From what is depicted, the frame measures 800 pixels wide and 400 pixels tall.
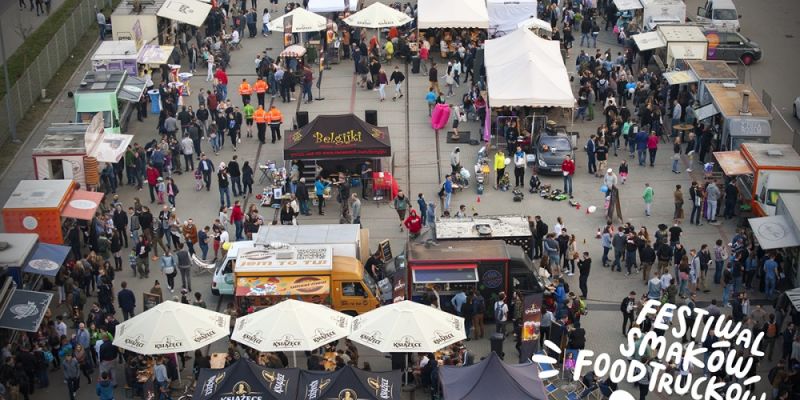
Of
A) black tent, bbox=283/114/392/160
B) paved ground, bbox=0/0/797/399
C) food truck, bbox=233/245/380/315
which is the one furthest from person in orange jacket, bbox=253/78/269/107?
food truck, bbox=233/245/380/315

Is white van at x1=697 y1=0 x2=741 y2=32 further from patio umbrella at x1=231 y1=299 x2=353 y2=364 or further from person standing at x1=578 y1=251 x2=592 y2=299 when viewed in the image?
patio umbrella at x1=231 y1=299 x2=353 y2=364

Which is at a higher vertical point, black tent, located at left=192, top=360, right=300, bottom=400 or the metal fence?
the metal fence

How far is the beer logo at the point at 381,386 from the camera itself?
27156mm

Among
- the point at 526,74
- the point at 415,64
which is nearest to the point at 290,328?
the point at 526,74

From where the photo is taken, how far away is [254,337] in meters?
29.5

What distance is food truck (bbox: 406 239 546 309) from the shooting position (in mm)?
32188

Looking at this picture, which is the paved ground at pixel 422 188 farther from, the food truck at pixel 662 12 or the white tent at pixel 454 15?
the food truck at pixel 662 12

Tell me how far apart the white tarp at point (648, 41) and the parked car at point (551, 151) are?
821cm

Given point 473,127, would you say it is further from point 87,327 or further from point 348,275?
point 87,327

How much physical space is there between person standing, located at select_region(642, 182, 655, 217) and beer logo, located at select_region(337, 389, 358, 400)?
14.4 meters

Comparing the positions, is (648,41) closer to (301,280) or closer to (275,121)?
(275,121)

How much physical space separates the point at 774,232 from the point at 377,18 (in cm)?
2336

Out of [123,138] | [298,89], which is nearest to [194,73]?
[298,89]

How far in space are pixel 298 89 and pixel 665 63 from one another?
13.8 metres
